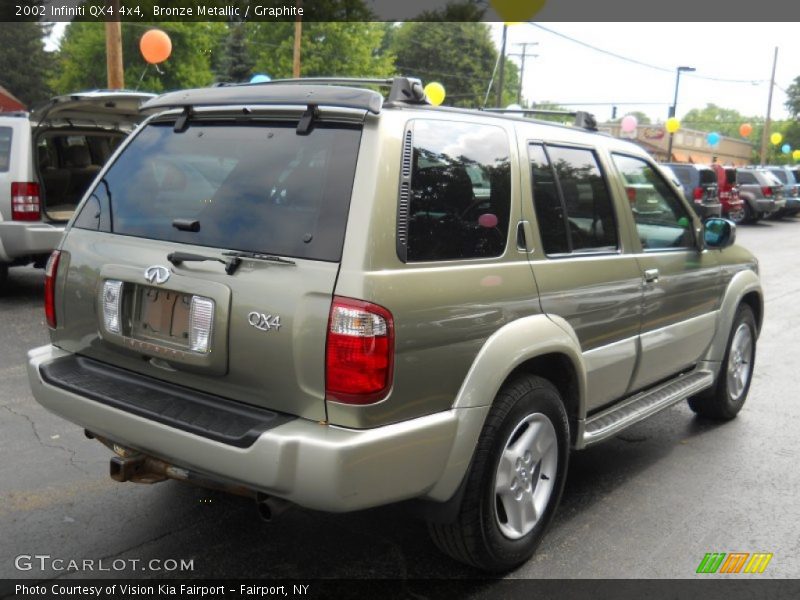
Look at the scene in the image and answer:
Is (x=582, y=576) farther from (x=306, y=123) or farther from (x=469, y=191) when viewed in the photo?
(x=306, y=123)

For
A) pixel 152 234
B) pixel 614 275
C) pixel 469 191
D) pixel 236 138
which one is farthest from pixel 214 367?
pixel 614 275

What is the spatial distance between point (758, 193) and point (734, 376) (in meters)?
21.0

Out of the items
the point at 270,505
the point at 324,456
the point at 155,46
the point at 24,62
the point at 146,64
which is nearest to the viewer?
the point at 324,456

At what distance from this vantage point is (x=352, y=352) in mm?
2559

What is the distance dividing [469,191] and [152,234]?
4.19ft

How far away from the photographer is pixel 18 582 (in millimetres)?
3039

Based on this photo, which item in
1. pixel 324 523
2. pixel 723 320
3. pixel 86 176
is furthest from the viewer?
pixel 86 176

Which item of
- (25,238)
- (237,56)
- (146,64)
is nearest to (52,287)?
(25,238)

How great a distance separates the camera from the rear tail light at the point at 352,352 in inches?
101

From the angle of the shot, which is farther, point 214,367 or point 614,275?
point 614,275

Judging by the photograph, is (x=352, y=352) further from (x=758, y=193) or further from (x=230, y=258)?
(x=758, y=193)

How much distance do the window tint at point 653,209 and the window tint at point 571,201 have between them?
12.2 inches

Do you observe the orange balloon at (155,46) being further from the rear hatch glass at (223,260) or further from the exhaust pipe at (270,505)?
the exhaust pipe at (270,505)

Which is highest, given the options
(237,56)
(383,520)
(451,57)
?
(451,57)
